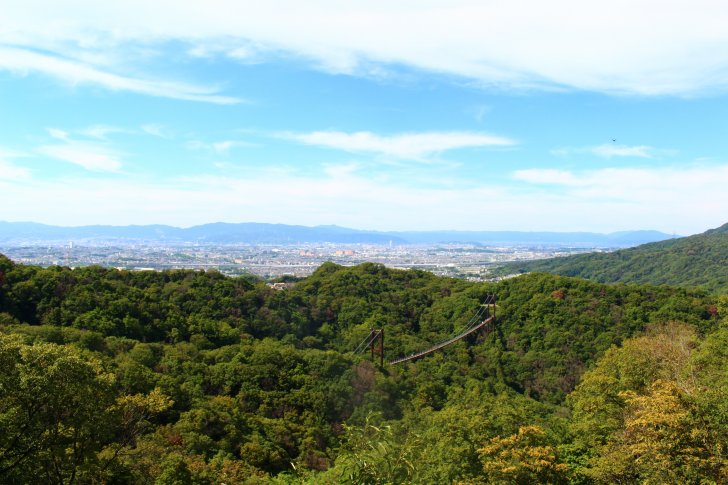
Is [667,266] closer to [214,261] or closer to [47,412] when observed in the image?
[47,412]

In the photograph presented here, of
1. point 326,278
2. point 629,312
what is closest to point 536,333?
point 629,312

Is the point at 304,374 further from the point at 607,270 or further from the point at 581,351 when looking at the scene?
the point at 607,270

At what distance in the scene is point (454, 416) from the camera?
14.2 meters

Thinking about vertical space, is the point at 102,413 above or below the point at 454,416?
above

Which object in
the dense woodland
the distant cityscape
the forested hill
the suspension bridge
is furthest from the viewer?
the distant cityscape

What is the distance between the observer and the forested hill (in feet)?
196

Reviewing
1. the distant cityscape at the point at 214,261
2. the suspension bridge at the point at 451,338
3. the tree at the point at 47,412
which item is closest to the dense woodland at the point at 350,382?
the tree at the point at 47,412

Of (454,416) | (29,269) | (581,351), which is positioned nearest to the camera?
(454,416)

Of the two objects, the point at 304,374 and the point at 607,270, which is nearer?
the point at 304,374

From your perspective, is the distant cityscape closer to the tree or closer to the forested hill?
the forested hill

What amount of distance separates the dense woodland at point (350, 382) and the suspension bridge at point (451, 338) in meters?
0.66

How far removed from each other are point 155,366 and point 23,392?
574 inches

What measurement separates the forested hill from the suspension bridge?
92.7 ft

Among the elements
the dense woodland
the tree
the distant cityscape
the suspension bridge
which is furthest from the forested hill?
the tree
